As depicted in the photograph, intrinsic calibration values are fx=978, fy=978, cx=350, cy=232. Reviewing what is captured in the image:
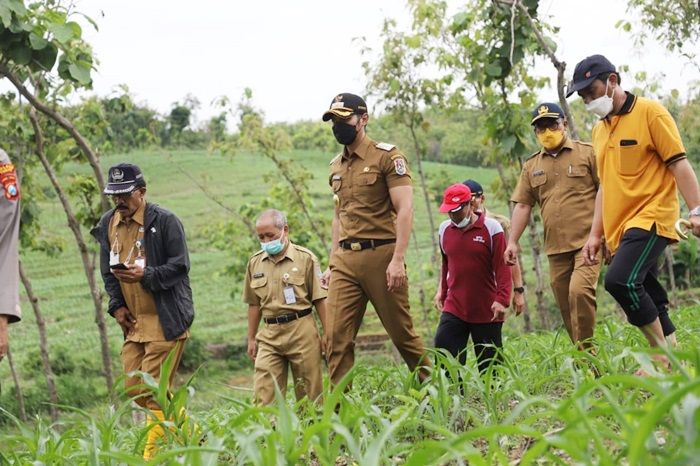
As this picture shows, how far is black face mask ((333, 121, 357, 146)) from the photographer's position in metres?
5.72

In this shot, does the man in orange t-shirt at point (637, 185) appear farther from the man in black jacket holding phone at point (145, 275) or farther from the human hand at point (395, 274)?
the man in black jacket holding phone at point (145, 275)

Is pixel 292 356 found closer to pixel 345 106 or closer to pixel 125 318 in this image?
pixel 125 318

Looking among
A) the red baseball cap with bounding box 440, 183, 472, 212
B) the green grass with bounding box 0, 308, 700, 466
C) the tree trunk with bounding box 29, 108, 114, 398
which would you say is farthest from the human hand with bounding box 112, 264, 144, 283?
the tree trunk with bounding box 29, 108, 114, 398

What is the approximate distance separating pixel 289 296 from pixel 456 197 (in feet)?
4.02

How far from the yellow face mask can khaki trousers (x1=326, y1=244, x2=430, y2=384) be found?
48.8 inches

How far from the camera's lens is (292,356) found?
6172 millimetres

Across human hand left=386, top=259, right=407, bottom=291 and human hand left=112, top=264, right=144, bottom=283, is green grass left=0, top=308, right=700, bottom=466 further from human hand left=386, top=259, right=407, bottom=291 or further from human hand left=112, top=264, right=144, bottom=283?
human hand left=112, top=264, right=144, bottom=283

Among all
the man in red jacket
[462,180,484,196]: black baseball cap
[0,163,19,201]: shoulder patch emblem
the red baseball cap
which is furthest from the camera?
[462,180,484,196]: black baseball cap

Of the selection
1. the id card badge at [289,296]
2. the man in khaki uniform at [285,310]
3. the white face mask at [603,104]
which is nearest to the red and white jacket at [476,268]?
the man in khaki uniform at [285,310]

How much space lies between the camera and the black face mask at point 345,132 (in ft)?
18.8

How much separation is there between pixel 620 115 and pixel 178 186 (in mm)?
40296

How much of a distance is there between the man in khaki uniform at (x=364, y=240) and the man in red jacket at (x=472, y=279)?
A: 0.38 m

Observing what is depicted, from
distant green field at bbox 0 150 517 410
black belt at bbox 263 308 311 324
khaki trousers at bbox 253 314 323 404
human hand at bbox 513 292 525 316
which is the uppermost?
black belt at bbox 263 308 311 324

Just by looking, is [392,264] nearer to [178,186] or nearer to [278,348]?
[278,348]
